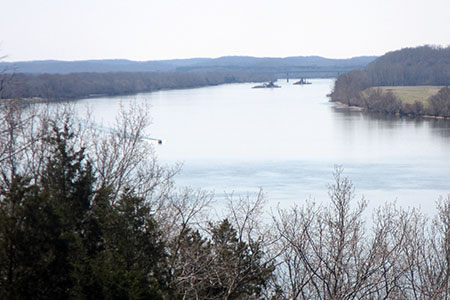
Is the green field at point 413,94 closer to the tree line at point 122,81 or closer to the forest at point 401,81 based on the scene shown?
the forest at point 401,81

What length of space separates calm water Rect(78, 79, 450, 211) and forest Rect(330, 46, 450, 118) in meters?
2.23

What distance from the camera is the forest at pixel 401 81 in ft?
118

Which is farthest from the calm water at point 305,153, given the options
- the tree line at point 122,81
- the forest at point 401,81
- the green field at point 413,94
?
the tree line at point 122,81

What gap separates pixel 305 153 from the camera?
898 inches

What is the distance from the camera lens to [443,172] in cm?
1836

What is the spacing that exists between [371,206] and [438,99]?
23.6 m

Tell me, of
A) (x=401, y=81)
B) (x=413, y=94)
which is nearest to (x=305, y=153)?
(x=413, y=94)

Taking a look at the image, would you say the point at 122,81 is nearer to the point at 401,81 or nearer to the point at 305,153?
the point at 401,81

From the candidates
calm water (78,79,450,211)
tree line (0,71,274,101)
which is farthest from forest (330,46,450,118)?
tree line (0,71,274,101)

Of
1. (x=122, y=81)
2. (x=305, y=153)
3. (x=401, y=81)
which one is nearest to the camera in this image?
(x=305, y=153)

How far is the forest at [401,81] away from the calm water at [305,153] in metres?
2.23

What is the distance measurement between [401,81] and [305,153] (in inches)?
1663

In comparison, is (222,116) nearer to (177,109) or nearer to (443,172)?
(177,109)

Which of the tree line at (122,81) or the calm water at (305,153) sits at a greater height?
the tree line at (122,81)
